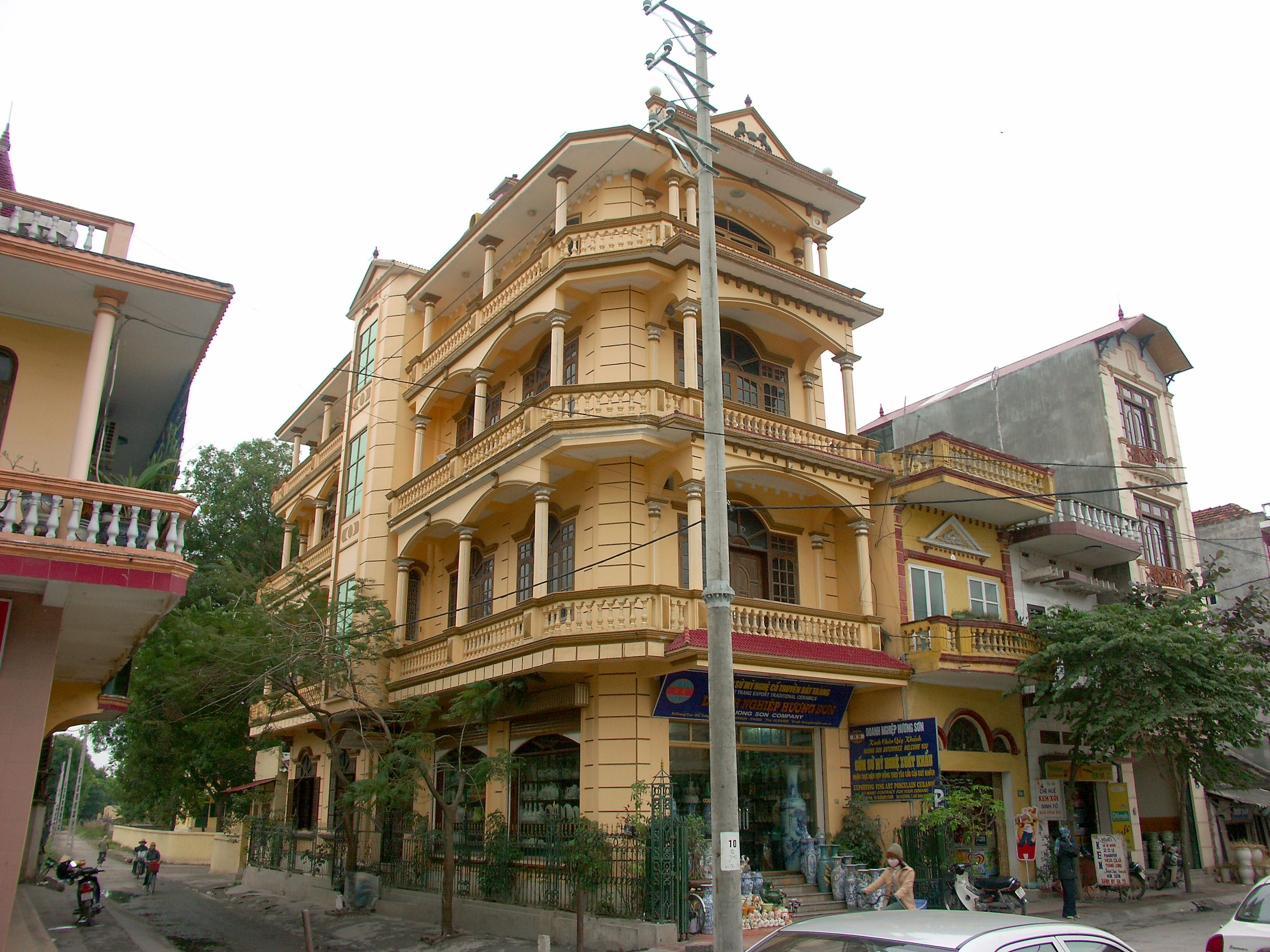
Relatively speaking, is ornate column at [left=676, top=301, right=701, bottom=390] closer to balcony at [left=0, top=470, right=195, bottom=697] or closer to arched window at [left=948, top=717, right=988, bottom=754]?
arched window at [left=948, top=717, right=988, bottom=754]

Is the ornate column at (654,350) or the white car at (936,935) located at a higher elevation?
the ornate column at (654,350)

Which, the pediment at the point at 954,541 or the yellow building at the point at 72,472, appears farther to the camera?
the pediment at the point at 954,541

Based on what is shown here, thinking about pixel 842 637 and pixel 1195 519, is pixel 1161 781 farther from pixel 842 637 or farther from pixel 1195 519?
pixel 842 637

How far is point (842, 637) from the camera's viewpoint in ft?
62.0

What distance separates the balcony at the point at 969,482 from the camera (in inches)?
832

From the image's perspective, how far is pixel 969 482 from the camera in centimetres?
2134

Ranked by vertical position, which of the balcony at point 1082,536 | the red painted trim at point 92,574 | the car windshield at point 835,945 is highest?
the balcony at point 1082,536

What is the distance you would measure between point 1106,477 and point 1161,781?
28.3 ft

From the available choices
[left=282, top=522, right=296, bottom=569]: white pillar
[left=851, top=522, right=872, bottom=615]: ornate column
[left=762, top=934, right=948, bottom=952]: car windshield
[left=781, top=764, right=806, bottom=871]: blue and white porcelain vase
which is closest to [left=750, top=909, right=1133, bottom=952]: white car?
[left=762, top=934, right=948, bottom=952]: car windshield

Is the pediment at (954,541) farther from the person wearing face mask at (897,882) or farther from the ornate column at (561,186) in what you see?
the ornate column at (561,186)

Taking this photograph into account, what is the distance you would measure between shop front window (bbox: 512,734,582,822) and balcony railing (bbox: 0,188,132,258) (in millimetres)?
11403

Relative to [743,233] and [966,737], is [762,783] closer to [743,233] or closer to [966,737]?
[966,737]

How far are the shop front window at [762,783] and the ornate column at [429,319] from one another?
13964 millimetres

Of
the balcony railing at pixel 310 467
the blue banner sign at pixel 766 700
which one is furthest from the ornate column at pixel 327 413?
the blue banner sign at pixel 766 700
